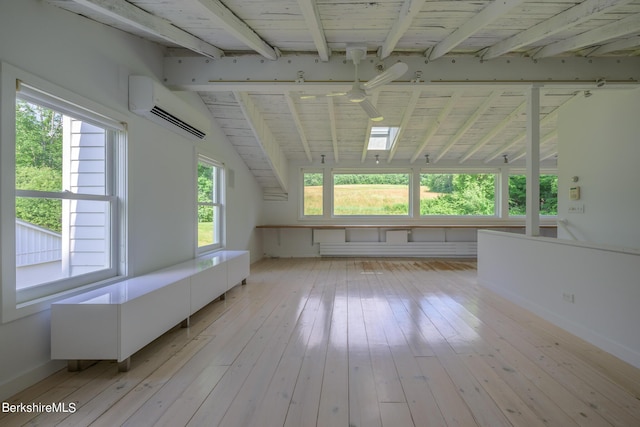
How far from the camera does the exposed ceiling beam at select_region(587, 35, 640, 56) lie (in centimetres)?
330

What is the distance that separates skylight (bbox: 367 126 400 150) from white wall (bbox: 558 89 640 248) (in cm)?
273

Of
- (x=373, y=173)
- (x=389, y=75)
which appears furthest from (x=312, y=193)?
(x=389, y=75)

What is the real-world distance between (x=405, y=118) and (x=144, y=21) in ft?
12.9

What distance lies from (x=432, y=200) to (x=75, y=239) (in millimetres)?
7056

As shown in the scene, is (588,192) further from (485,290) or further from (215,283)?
(215,283)

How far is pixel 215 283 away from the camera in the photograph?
12.2 feet

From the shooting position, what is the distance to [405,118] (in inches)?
210

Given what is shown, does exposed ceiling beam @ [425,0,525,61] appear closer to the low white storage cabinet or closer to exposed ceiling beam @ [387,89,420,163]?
exposed ceiling beam @ [387,89,420,163]

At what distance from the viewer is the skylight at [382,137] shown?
20.5ft

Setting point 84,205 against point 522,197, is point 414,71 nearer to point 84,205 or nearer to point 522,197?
point 84,205

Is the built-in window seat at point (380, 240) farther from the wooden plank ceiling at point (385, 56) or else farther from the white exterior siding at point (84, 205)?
the white exterior siding at point (84, 205)

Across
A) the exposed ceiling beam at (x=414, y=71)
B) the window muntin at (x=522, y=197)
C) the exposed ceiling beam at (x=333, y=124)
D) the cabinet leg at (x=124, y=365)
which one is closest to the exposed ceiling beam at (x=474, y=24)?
the exposed ceiling beam at (x=414, y=71)

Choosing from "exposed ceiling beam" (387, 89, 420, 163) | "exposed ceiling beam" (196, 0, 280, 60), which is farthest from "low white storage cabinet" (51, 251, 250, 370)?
"exposed ceiling beam" (387, 89, 420, 163)

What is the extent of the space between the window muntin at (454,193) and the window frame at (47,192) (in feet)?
21.3
